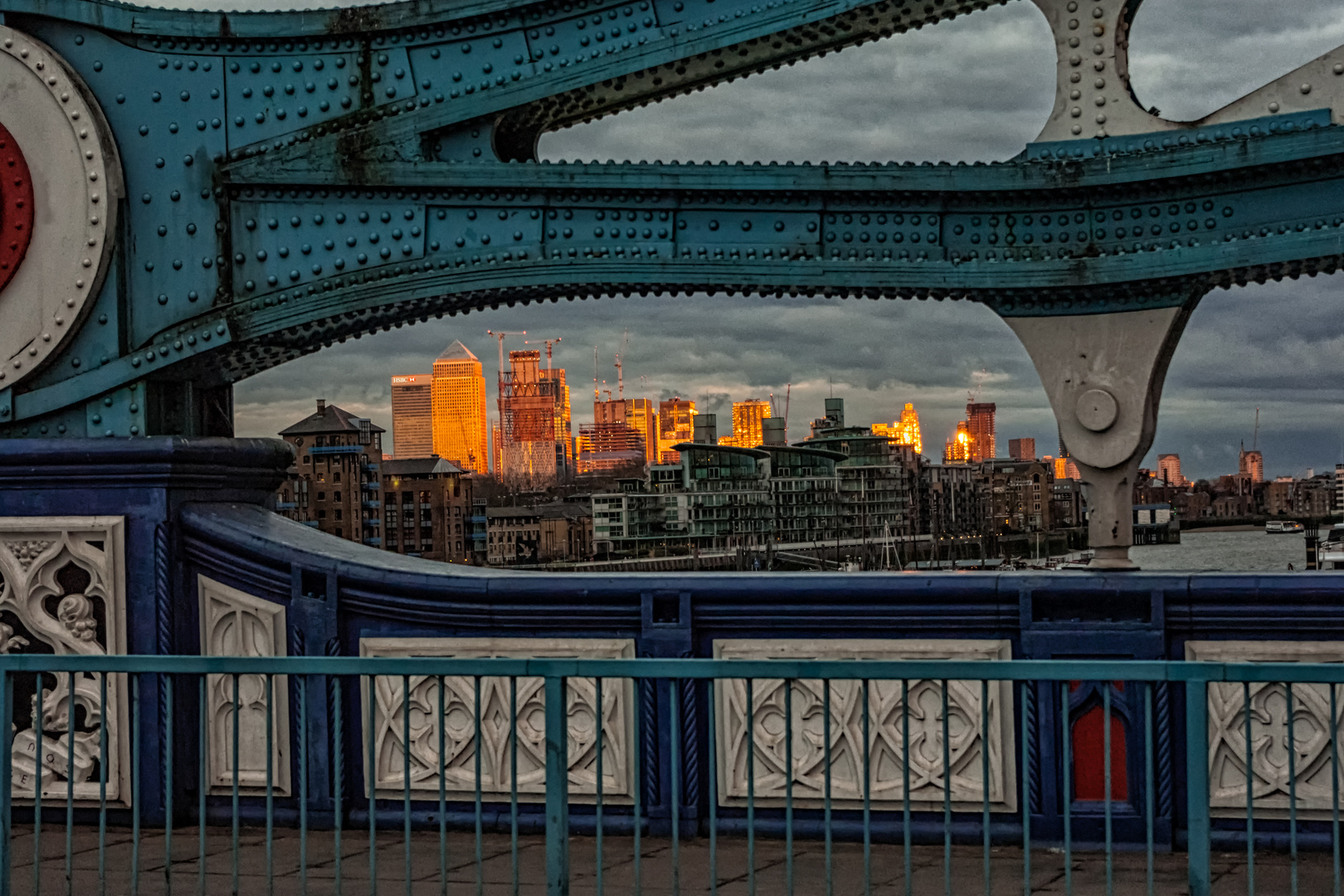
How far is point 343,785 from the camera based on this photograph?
616 cm

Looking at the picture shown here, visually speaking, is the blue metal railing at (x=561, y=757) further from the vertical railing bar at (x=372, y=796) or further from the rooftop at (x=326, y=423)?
the rooftop at (x=326, y=423)

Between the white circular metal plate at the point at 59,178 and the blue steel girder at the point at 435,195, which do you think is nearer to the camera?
the blue steel girder at the point at 435,195

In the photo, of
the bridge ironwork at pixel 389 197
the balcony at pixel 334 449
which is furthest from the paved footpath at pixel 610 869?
the balcony at pixel 334 449

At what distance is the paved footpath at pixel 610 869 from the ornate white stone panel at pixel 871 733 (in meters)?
0.21

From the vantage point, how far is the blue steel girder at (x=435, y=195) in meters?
6.21

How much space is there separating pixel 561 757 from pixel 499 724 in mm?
1889

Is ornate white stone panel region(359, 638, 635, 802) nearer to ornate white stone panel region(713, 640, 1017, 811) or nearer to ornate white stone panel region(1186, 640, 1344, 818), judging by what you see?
ornate white stone panel region(713, 640, 1017, 811)

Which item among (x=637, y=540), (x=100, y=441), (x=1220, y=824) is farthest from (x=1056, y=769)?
(x=637, y=540)

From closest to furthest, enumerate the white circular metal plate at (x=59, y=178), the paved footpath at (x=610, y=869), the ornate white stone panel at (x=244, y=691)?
1. the paved footpath at (x=610, y=869)
2. the ornate white stone panel at (x=244, y=691)
3. the white circular metal plate at (x=59, y=178)

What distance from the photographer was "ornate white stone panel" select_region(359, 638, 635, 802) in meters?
5.91

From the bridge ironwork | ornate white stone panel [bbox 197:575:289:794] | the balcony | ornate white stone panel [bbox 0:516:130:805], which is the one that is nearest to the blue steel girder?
the bridge ironwork

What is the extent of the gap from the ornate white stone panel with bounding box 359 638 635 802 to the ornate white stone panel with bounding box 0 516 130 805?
111 centimetres

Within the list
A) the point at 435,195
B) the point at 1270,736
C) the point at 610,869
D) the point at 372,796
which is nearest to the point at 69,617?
the point at 435,195

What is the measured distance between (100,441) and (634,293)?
7.78 feet
